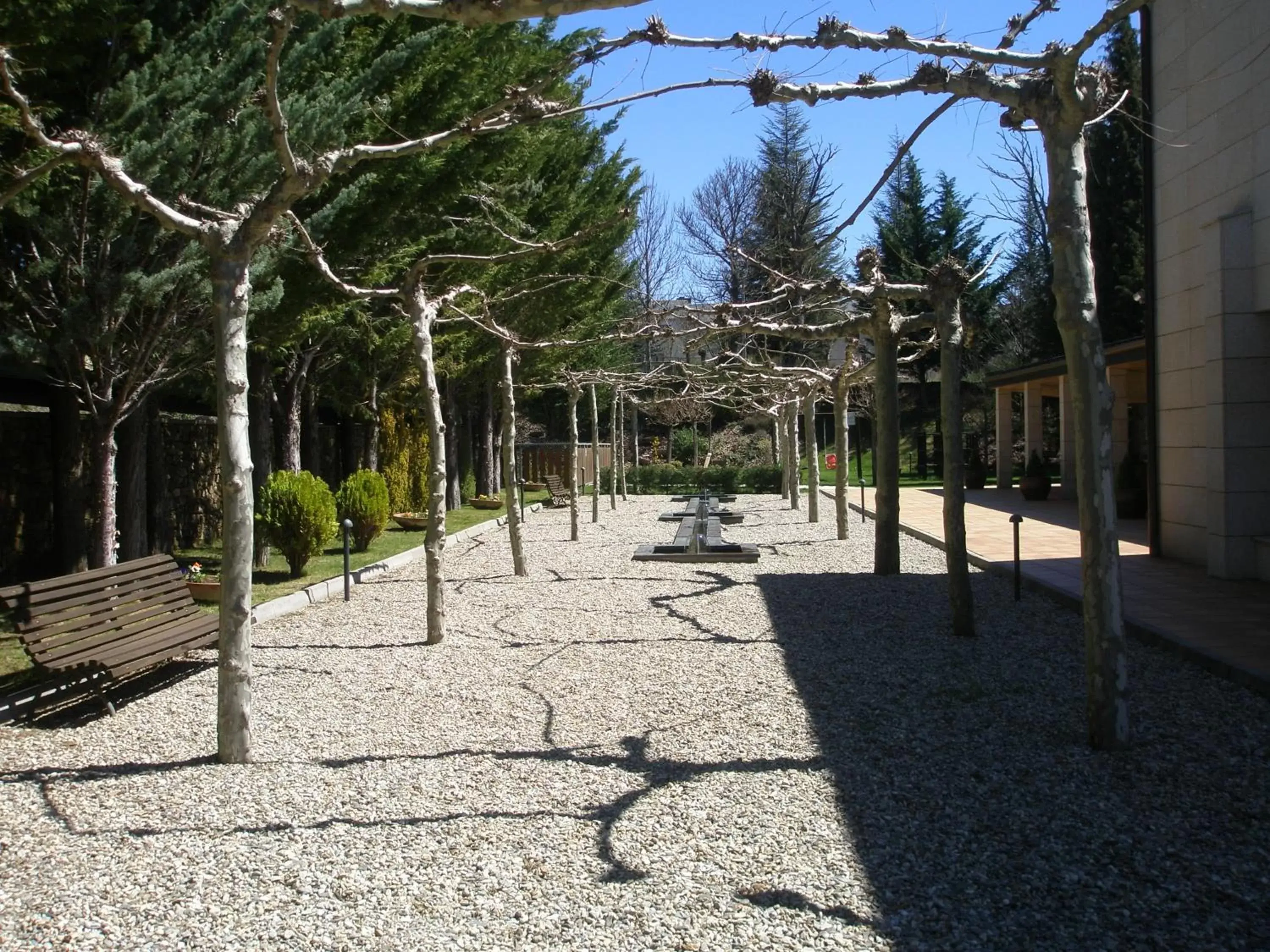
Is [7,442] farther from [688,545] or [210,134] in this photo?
[688,545]

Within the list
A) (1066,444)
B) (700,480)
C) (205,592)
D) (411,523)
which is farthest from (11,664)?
(700,480)

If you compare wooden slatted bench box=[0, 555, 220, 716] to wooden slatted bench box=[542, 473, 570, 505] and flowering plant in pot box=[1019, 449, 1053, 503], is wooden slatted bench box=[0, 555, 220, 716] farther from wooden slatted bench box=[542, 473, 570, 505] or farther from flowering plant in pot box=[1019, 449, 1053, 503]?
wooden slatted bench box=[542, 473, 570, 505]

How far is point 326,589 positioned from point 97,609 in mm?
4871

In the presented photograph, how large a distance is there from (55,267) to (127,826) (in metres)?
6.27

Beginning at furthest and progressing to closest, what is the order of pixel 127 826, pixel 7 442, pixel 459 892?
pixel 7 442, pixel 127 826, pixel 459 892

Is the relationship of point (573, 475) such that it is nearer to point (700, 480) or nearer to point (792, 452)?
point (792, 452)

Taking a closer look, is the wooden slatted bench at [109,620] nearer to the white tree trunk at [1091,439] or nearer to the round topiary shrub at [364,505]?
the white tree trunk at [1091,439]

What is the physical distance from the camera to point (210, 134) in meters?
9.32

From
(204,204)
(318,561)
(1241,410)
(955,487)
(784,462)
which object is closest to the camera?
(955,487)

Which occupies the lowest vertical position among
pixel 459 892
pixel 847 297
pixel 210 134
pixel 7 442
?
pixel 459 892

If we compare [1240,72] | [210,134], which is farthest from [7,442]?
[1240,72]

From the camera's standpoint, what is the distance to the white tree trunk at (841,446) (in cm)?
1529

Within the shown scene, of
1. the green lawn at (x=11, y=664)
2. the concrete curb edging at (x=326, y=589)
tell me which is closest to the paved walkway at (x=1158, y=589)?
the concrete curb edging at (x=326, y=589)

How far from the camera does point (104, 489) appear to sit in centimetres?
966
